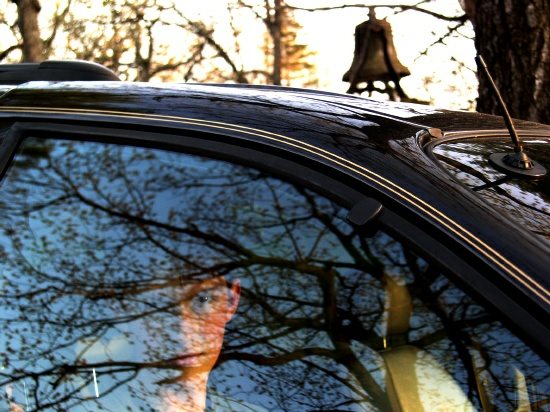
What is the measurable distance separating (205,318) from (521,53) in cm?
353

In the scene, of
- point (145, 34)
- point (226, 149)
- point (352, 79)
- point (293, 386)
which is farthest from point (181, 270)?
point (145, 34)

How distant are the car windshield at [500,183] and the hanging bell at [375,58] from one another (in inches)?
244

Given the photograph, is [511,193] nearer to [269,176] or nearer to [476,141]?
[476,141]

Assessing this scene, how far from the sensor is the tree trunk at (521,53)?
4.42 m

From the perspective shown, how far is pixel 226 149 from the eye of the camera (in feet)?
4.84

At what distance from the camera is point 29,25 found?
39.9ft

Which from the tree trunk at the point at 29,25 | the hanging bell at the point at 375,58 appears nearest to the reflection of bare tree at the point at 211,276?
the hanging bell at the point at 375,58

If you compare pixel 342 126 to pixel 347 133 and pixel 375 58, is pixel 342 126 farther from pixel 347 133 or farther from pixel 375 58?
pixel 375 58

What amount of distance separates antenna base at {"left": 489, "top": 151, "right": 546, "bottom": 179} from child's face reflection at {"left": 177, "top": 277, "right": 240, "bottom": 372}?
0.55 meters

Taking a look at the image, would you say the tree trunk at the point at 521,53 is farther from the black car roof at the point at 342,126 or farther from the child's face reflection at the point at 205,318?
the child's face reflection at the point at 205,318

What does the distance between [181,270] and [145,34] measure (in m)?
18.9

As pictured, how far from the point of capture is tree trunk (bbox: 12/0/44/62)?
12016mm

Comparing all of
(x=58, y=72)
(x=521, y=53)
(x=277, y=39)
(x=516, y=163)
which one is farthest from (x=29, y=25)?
(x=516, y=163)

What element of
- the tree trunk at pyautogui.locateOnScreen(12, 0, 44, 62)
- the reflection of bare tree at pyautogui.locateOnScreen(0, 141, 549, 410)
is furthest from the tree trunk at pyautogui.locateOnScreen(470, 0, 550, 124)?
the tree trunk at pyautogui.locateOnScreen(12, 0, 44, 62)
